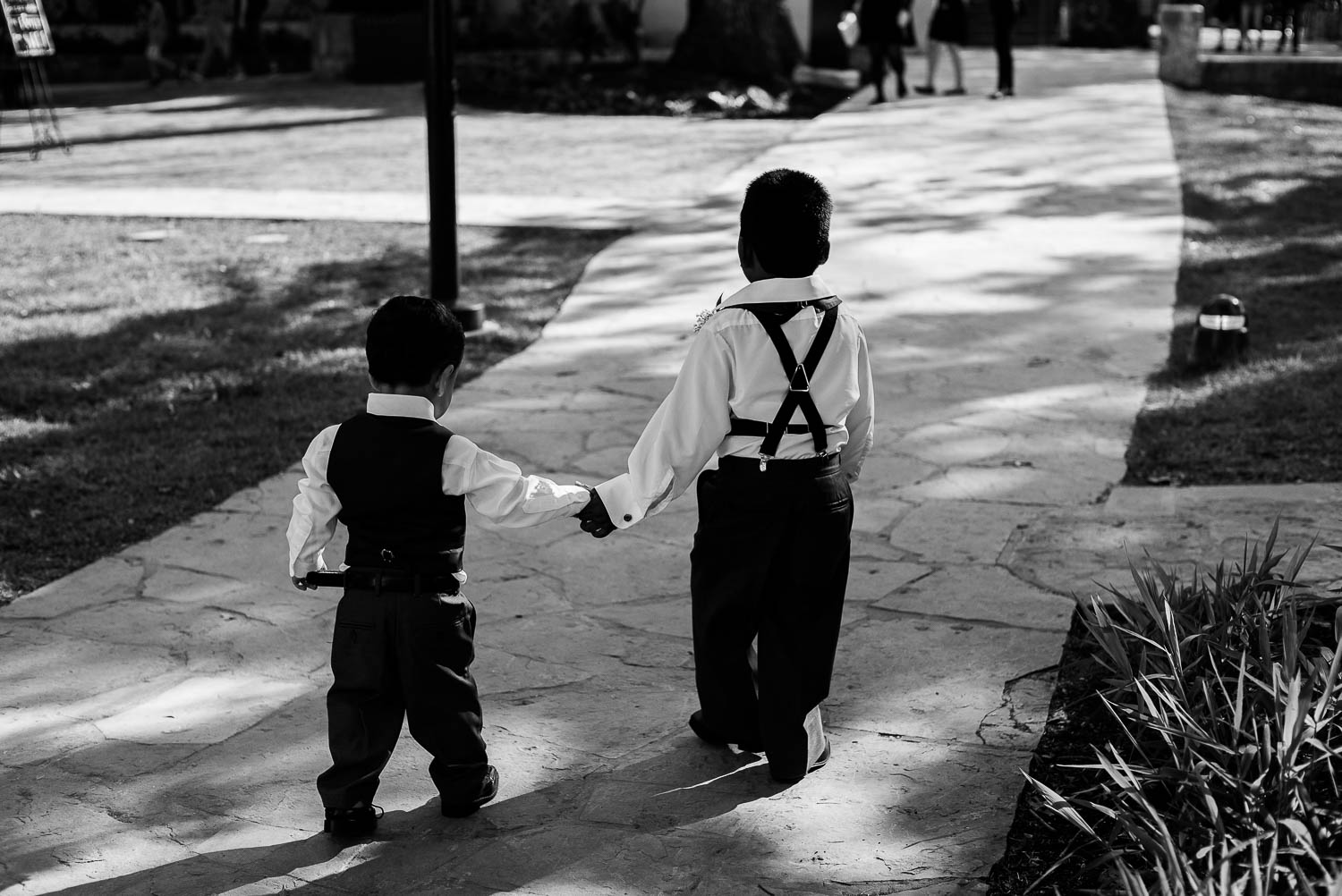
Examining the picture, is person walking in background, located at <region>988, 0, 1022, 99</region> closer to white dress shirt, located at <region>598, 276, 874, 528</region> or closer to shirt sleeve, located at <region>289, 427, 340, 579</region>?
white dress shirt, located at <region>598, 276, 874, 528</region>

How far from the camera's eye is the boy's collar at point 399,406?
3.17 metres

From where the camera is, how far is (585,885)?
311 centimetres

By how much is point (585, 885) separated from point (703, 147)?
40.3 ft

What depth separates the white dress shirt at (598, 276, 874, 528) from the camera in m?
3.34

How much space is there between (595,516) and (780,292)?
66 centimetres

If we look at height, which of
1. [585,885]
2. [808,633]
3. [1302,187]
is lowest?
[585,885]

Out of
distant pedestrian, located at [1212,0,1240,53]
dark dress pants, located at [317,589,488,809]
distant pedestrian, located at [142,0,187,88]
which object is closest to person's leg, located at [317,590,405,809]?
dark dress pants, located at [317,589,488,809]

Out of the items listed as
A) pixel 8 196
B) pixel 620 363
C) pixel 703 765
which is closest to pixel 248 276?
pixel 620 363

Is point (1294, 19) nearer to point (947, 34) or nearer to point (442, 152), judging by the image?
point (947, 34)

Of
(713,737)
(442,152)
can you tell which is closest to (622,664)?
(713,737)

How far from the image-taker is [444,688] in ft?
10.6

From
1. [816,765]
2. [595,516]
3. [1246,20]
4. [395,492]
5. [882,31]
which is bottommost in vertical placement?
[816,765]

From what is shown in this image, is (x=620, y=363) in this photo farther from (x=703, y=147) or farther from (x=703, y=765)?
(x=703, y=147)

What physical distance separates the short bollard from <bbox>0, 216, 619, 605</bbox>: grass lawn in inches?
134
